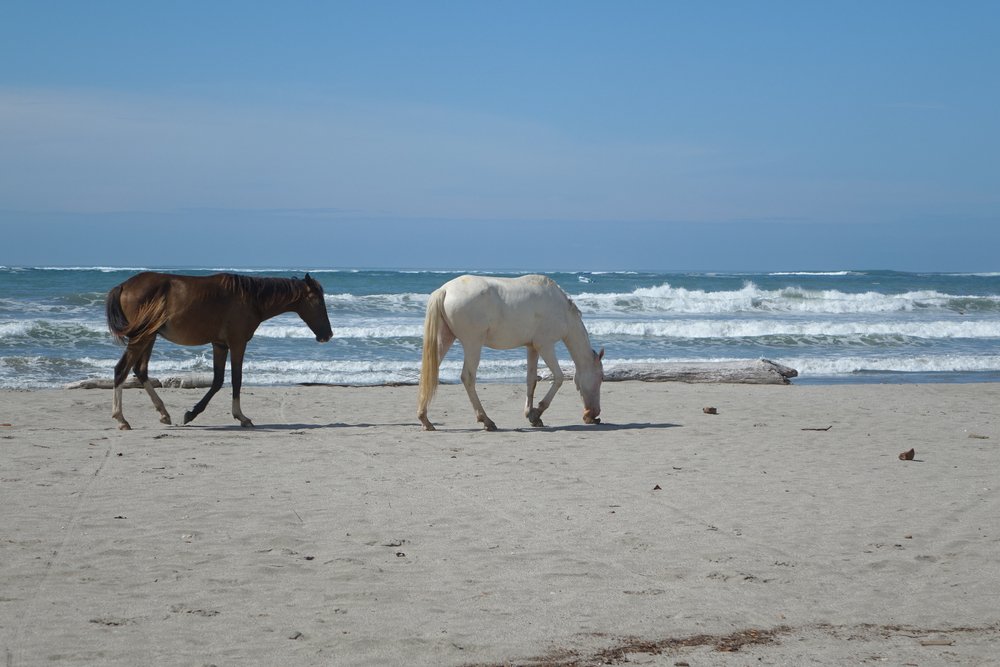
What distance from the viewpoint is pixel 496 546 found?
5484 mm

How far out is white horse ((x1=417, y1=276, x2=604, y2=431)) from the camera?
10.1 meters

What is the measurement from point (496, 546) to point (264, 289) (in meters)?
5.77

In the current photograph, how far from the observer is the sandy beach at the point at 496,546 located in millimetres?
4000

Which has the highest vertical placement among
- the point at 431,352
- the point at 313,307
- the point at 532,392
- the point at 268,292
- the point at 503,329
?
the point at 268,292

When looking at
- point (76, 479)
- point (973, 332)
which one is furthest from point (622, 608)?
point (973, 332)

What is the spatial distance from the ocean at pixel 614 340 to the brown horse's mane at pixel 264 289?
17.8 feet

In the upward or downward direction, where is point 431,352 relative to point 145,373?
upward

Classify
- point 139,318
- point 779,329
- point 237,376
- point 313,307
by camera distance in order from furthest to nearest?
point 779,329 < point 313,307 < point 237,376 < point 139,318

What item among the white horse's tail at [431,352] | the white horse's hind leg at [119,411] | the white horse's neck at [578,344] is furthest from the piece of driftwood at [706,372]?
the white horse's hind leg at [119,411]

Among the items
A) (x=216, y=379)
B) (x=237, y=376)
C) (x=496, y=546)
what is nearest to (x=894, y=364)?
(x=237, y=376)

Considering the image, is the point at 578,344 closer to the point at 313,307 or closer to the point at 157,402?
the point at 313,307

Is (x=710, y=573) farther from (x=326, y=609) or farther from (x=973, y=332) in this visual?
(x=973, y=332)

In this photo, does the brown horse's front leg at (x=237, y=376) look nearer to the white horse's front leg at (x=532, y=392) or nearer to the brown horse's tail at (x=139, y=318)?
the brown horse's tail at (x=139, y=318)

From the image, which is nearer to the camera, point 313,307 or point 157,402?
point 157,402
